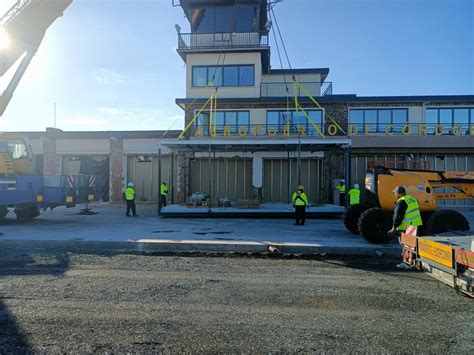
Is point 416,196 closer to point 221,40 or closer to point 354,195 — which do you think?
point 354,195

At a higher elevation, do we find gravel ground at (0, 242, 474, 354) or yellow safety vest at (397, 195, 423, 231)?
yellow safety vest at (397, 195, 423, 231)

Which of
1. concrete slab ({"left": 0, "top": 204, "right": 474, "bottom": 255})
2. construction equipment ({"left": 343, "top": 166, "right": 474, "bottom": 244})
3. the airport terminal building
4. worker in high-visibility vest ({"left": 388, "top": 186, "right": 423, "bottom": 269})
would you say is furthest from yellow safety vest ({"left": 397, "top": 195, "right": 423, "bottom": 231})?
the airport terminal building

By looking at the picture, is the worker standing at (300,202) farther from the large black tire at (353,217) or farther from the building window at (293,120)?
the building window at (293,120)

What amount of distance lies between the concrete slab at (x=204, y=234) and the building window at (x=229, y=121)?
9797 millimetres

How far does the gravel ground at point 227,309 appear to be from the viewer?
423 cm

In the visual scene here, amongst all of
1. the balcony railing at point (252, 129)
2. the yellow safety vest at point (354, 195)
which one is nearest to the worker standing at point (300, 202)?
the yellow safety vest at point (354, 195)

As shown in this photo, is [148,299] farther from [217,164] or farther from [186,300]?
[217,164]

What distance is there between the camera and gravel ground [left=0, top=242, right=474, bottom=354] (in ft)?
13.9

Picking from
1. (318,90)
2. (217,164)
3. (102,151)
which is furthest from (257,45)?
(102,151)

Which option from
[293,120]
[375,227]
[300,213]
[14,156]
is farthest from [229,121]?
[375,227]

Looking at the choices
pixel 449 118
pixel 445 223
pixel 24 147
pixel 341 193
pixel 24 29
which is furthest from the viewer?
pixel 449 118

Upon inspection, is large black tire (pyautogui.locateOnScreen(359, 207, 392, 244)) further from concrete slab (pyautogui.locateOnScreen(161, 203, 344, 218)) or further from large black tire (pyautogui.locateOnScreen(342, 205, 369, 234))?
concrete slab (pyautogui.locateOnScreen(161, 203, 344, 218))

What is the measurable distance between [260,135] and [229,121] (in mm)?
3580

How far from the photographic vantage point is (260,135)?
2288 centimetres
